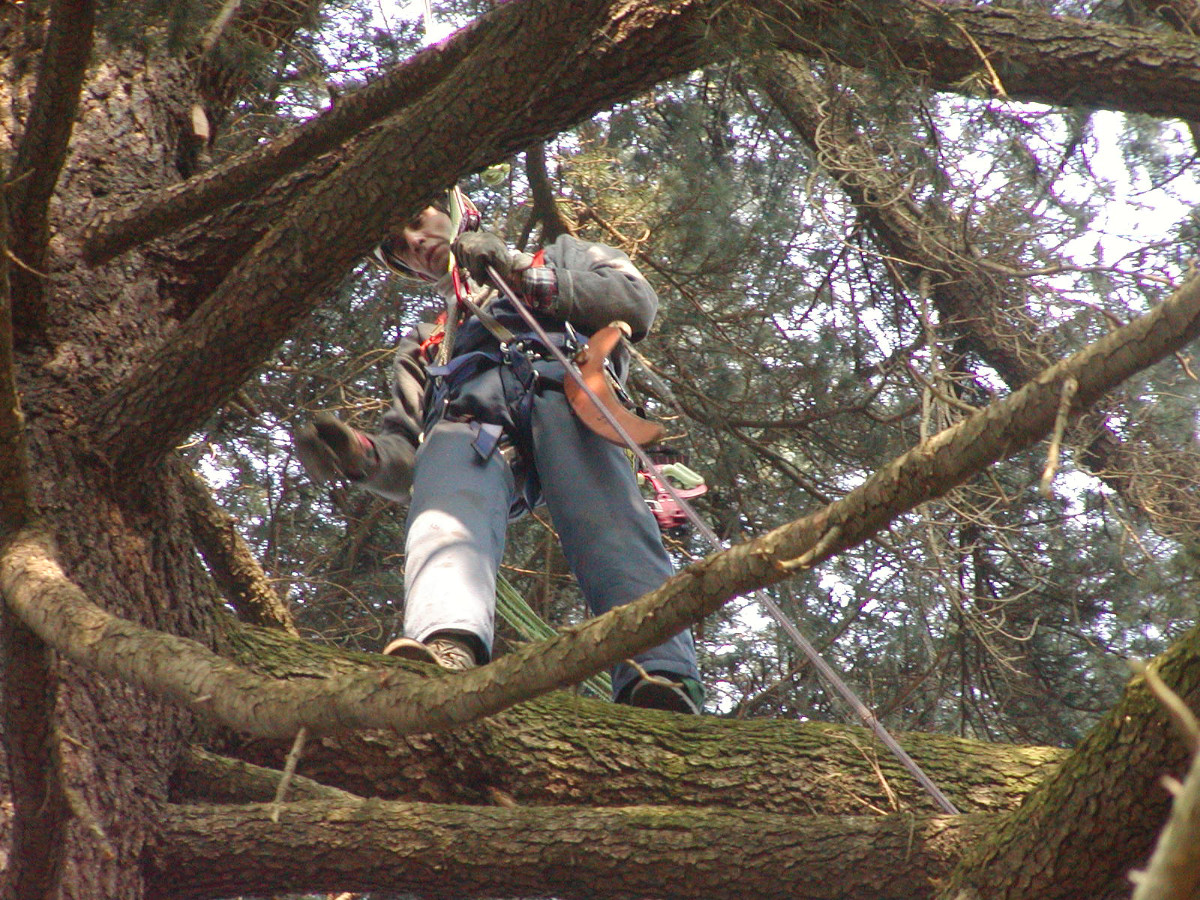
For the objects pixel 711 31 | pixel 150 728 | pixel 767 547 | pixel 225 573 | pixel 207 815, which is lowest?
pixel 767 547

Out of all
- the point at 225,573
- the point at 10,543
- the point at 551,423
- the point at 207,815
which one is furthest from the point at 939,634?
the point at 10,543

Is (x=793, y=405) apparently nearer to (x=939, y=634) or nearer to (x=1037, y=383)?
(x=939, y=634)

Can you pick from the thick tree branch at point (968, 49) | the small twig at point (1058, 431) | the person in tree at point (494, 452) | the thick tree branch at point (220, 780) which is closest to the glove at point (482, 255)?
the person in tree at point (494, 452)

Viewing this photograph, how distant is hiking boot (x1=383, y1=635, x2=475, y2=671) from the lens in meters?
2.26

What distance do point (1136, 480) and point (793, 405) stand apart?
48.9 inches

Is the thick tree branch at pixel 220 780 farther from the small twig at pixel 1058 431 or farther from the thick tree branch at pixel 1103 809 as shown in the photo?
the small twig at pixel 1058 431

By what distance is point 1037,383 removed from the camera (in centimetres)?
113

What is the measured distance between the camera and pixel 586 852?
1.93 metres

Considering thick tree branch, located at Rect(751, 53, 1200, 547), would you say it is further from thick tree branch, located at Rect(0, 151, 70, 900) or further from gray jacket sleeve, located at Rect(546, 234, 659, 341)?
thick tree branch, located at Rect(0, 151, 70, 900)

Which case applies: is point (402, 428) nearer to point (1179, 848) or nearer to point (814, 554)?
point (814, 554)

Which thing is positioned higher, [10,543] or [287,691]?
[10,543]

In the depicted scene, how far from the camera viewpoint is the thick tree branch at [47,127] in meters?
1.69

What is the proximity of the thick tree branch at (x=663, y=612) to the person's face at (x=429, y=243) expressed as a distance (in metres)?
1.78

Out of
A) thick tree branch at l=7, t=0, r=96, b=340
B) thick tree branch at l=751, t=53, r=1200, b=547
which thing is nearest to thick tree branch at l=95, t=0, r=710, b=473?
thick tree branch at l=7, t=0, r=96, b=340
